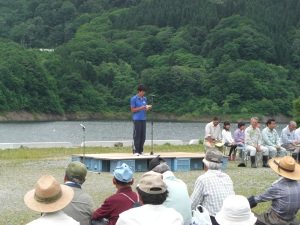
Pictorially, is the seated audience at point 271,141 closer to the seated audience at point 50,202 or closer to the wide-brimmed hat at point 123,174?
the wide-brimmed hat at point 123,174

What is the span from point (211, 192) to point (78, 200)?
1.48m

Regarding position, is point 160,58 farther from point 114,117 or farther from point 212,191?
point 212,191

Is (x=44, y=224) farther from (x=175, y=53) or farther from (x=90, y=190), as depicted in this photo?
(x=175, y=53)

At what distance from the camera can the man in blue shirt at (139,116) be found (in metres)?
16.7

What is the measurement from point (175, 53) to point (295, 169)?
116855 millimetres

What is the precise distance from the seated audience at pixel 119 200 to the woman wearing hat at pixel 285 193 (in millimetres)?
1718

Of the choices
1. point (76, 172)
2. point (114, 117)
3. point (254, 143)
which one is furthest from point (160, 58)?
point (76, 172)

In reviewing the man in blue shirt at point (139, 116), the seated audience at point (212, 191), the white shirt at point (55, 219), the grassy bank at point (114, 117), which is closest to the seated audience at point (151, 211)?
the white shirt at point (55, 219)

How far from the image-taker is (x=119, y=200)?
7.47 metres

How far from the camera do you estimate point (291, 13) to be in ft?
481

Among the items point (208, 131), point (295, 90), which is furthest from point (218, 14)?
point (208, 131)

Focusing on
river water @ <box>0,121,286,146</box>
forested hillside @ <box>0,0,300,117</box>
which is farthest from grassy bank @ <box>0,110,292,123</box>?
river water @ <box>0,121,286,146</box>

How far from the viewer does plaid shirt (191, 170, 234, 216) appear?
310 inches

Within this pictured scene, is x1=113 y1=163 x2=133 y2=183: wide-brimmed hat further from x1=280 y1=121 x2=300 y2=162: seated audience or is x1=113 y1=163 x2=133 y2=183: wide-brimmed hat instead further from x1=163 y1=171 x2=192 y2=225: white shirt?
x1=280 y1=121 x2=300 y2=162: seated audience
